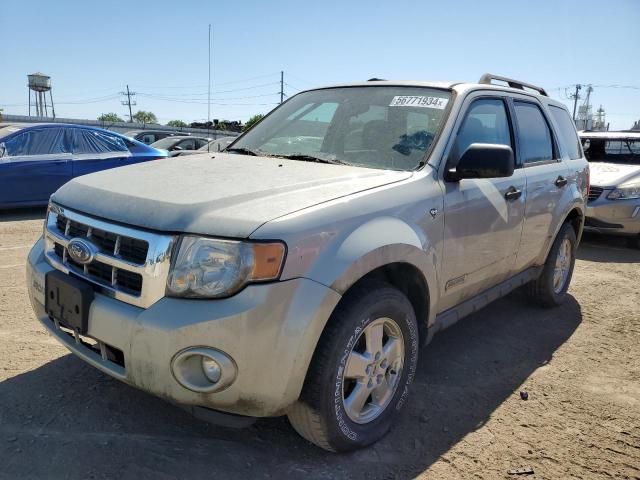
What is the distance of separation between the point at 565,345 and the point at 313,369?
265 cm

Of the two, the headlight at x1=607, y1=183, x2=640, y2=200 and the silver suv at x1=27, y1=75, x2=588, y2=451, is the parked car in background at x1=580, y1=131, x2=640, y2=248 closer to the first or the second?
the headlight at x1=607, y1=183, x2=640, y2=200

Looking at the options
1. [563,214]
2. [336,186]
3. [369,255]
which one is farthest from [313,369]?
[563,214]

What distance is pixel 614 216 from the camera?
7.59m

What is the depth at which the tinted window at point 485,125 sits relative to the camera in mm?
3227

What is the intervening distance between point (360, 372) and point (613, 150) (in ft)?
28.0

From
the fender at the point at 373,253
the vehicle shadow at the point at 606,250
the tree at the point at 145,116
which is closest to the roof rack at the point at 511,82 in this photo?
the fender at the point at 373,253

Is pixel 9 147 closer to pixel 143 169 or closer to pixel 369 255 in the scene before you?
pixel 143 169

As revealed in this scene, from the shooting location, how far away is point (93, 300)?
2225mm

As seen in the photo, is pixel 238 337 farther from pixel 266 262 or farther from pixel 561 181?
pixel 561 181

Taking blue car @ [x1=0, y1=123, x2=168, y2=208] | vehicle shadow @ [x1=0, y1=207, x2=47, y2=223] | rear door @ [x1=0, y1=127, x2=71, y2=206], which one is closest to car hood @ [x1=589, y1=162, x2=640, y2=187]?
blue car @ [x1=0, y1=123, x2=168, y2=208]

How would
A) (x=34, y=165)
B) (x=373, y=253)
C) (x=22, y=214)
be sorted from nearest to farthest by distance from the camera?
(x=373, y=253), (x=34, y=165), (x=22, y=214)

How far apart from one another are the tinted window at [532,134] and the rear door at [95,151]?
23.4 ft

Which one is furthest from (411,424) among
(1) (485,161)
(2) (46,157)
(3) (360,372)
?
(2) (46,157)

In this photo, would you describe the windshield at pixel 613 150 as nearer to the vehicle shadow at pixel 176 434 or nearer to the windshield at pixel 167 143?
the vehicle shadow at pixel 176 434
